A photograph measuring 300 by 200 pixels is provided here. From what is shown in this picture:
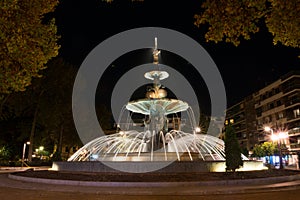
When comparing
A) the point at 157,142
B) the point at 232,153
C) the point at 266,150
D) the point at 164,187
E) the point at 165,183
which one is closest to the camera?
the point at 164,187

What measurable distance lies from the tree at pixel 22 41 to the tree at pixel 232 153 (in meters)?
9.23

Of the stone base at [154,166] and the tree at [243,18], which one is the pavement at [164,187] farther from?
the tree at [243,18]

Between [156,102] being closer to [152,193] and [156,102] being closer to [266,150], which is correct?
[152,193]

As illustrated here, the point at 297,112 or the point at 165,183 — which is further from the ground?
the point at 297,112

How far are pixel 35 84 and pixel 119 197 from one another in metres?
26.1

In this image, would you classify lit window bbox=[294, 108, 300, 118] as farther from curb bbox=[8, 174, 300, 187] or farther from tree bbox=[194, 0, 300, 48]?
tree bbox=[194, 0, 300, 48]

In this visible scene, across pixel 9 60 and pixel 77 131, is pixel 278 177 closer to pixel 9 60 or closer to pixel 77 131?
pixel 9 60

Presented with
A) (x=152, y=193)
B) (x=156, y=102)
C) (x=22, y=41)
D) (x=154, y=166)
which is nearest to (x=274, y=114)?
(x=156, y=102)

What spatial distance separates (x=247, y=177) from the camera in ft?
40.6

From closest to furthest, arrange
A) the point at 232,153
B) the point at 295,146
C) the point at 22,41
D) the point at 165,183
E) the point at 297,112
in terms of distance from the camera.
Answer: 1. the point at 22,41
2. the point at 165,183
3. the point at 232,153
4. the point at 295,146
5. the point at 297,112

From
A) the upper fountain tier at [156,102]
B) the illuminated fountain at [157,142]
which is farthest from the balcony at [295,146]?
the upper fountain tier at [156,102]

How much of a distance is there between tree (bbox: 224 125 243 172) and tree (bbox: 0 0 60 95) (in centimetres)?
923

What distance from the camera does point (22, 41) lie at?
9.88 m

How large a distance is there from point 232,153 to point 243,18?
7352 millimetres
